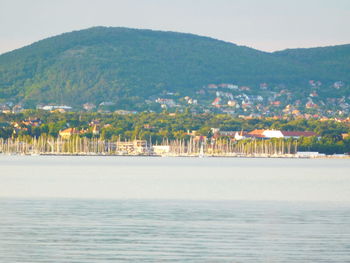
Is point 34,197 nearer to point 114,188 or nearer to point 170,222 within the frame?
point 114,188

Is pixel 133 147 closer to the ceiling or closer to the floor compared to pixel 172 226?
closer to the ceiling

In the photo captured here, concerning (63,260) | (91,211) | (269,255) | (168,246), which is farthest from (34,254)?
(91,211)

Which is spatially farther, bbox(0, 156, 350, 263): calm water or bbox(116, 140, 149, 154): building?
bbox(116, 140, 149, 154): building

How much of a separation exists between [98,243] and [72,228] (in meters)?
3.73

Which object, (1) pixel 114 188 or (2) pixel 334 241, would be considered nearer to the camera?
(2) pixel 334 241

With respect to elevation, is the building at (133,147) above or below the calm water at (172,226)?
above

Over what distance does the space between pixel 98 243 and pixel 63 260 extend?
3.25m

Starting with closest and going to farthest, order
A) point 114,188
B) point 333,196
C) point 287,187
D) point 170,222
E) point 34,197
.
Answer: point 170,222, point 34,197, point 333,196, point 114,188, point 287,187

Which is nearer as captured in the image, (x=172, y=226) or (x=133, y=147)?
(x=172, y=226)

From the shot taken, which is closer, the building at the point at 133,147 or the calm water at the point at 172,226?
the calm water at the point at 172,226

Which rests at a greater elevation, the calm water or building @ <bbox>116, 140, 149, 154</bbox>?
building @ <bbox>116, 140, 149, 154</bbox>

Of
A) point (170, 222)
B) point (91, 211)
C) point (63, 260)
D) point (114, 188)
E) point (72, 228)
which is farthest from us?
point (114, 188)

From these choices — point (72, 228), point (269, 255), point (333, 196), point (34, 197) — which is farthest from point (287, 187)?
point (269, 255)

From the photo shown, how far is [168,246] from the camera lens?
1112 inches
